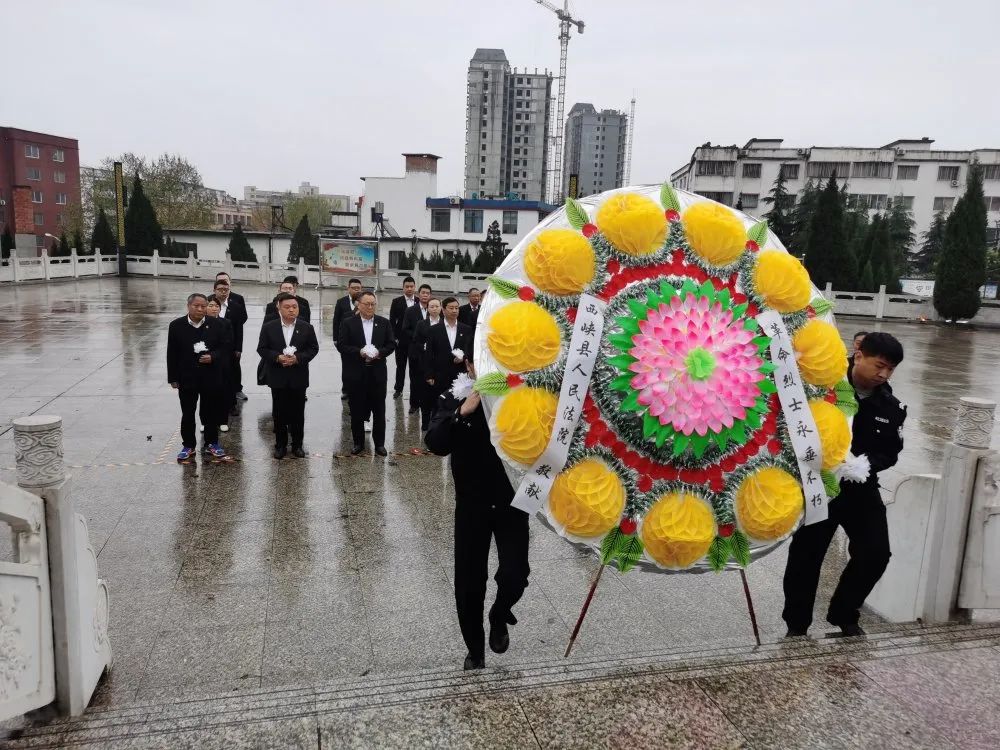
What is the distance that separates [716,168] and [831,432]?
5995 cm

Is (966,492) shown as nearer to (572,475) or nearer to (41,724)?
(572,475)

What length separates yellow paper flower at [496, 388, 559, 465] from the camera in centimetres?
268

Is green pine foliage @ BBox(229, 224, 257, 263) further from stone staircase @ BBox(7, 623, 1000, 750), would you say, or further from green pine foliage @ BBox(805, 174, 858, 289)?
stone staircase @ BBox(7, 623, 1000, 750)

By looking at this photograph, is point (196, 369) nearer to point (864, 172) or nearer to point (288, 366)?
point (288, 366)

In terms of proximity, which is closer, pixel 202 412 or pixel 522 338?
pixel 522 338

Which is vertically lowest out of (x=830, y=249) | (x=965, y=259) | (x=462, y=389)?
(x=462, y=389)

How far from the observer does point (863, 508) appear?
3504 millimetres

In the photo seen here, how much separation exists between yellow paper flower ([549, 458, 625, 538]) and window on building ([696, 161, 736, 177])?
197ft

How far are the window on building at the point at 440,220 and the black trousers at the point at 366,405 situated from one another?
43926 mm

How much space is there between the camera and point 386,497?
6.00 m

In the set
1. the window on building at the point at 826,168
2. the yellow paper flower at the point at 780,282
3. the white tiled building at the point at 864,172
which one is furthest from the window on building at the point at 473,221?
the yellow paper flower at the point at 780,282

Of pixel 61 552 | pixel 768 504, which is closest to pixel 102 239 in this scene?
pixel 61 552

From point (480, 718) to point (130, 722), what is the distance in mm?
A: 1304

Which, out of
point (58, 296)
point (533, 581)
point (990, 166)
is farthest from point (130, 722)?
point (990, 166)
